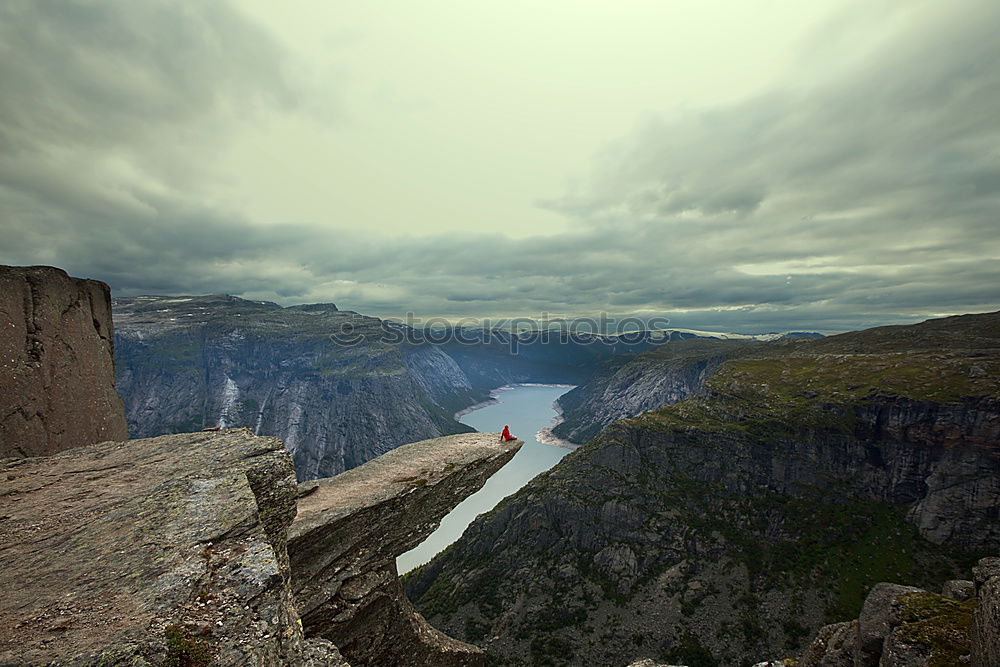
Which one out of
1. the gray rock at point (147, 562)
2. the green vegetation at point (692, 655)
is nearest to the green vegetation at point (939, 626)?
the gray rock at point (147, 562)

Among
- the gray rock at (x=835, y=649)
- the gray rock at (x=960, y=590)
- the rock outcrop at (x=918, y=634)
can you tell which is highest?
the rock outcrop at (x=918, y=634)

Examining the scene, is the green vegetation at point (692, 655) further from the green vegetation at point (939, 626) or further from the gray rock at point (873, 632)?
the green vegetation at point (939, 626)

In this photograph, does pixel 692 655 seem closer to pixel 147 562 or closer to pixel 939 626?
pixel 939 626

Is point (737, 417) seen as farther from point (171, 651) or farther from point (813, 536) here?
point (171, 651)

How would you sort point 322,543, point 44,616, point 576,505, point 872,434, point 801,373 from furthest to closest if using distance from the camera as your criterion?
point 801,373
point 576,505
point 872,434
point 322,543
point 44,616

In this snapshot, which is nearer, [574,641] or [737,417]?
[574,641]

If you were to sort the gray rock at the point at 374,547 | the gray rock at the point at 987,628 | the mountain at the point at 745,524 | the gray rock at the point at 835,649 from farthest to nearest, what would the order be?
the mountain at the point at 745,524
the gray rock at the point at 835,649
the gray rock at the point at 374,547
the gray rock at the point at 987,628

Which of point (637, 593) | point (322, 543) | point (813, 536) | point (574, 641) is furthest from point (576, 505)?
point (322, 543)
